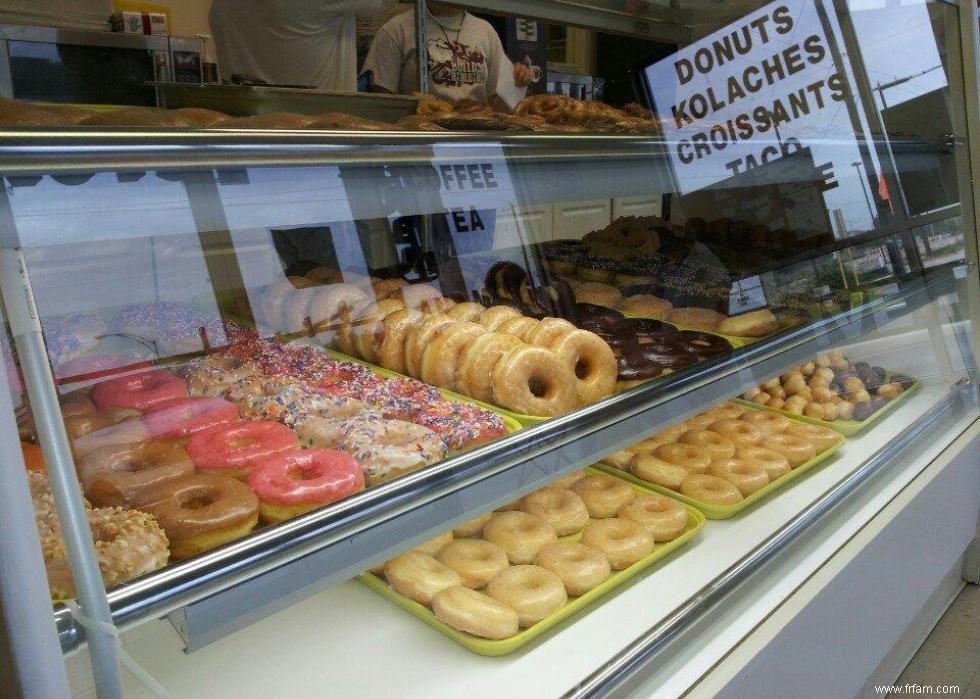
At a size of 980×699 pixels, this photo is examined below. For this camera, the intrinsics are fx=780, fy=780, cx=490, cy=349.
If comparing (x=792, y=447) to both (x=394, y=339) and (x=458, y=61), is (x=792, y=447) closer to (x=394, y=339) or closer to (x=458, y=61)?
(x=394, y=339)

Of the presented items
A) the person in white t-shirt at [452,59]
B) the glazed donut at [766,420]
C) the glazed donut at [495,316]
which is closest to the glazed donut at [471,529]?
the glazed donut at [495,316]

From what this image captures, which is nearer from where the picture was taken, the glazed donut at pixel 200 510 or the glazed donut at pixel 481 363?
the glazed donut at pixel 200 510

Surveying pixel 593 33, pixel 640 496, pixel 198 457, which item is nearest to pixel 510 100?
pixel 593 33

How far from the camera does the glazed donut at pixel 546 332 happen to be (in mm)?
1755

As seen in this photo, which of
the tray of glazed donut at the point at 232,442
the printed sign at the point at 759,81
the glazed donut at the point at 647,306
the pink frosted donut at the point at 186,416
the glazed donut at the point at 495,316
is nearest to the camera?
the tray of glazed donut at the point at 232,442

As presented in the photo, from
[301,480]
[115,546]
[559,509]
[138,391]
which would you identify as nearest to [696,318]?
[559,509]

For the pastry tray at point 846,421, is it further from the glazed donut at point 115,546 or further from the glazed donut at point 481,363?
the glazed donut at point 115,546

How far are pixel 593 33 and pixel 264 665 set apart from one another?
195 centimetres

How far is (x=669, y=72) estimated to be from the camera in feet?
8.43

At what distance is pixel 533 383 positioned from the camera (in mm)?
1636

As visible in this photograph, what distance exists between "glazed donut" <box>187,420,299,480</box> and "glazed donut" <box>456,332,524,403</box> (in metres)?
0.43

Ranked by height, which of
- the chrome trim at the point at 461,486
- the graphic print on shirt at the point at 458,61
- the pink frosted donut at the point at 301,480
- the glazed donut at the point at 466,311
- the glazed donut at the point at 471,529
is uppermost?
the graphic print on shirt at the point at 458,61

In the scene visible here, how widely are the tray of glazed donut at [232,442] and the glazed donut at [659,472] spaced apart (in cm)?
61

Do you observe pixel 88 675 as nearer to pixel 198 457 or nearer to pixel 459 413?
pixel 198 457
